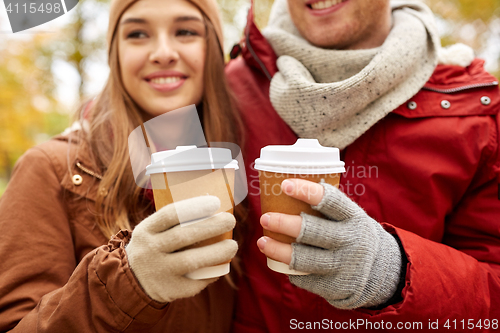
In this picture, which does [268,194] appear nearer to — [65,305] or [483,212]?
[65,305]

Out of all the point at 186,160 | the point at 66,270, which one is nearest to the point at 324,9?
the point at 186,160

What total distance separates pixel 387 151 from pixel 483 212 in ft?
1.75

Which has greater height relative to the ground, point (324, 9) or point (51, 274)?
point (324, 9)

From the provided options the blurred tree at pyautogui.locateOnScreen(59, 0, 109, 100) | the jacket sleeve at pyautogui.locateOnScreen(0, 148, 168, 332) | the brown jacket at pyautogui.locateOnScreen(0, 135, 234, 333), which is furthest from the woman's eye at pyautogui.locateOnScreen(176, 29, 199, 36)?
the blurred tree at pyautogui.locateOnScreen(59, 0, 109, 100)

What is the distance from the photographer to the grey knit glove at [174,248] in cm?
117

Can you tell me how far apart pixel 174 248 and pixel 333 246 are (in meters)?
0.54

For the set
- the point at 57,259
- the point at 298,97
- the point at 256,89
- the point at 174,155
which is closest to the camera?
the point at 174,155

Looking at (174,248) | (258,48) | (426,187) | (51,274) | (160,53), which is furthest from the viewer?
(258,48)

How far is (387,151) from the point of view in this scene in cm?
174

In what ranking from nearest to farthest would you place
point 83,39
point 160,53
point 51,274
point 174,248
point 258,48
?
point 174,248
point 51,274
point 160,53
point 258,48
point 83,39

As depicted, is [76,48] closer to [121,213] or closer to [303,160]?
[121,213]

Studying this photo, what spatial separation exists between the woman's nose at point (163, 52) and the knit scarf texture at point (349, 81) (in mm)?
540

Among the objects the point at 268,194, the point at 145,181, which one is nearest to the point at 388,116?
the point at 268,194

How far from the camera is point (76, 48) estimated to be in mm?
7055
